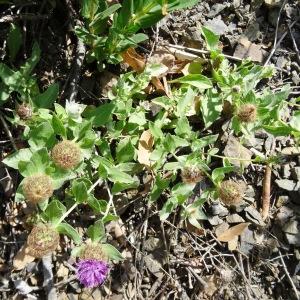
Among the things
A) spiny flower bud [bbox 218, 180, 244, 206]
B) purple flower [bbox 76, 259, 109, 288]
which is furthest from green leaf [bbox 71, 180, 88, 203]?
spiny flower bud [bbox 218, 180, 244, 206]

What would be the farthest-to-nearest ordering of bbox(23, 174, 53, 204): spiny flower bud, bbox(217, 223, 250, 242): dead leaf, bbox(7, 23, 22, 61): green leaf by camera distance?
bbox(217, 223, 250, 242): dead leaf
bbox(7, 23, 22, 61): green leaf
bbox(23, 174, 53, 204): spiny flower bud

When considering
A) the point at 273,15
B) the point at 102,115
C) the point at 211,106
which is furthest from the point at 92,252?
the point at 273,15

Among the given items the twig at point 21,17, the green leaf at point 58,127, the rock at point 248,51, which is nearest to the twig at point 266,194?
the rock at point 248,51

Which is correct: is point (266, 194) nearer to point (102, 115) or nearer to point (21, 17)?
point (102, 115)

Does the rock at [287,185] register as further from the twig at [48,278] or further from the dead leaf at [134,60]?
the twig at [48,278]

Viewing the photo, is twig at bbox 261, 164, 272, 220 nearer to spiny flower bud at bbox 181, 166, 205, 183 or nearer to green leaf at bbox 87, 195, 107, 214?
spiny flower bud at bbox 181, 166, 205, 183

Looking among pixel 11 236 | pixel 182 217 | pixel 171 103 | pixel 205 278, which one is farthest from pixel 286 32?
pixel 11 236
